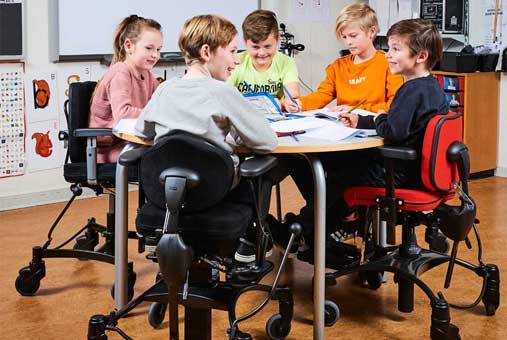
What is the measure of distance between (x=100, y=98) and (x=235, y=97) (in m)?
1.08

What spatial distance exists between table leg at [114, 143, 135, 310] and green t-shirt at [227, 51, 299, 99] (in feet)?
2.74

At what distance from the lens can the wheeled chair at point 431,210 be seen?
9.03ft

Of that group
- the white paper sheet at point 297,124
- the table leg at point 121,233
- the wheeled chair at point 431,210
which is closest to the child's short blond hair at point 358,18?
the white paper sheet at point 297,124

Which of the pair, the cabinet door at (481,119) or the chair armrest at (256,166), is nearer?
the chair armrest at (256,166)

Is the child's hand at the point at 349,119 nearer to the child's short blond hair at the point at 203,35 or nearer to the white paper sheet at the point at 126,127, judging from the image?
the child's short blond hair at the point at 203,35

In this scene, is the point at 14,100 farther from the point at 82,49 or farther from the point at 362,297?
the point at 362,297

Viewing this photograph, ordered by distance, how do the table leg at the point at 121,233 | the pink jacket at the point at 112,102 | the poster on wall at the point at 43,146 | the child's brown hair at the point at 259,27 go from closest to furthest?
the table leg at the point at 121,233, the pink jacket at the point at 112,102, the child's brown hair at the point at 259,27, the poster on wall at the point at 43,146

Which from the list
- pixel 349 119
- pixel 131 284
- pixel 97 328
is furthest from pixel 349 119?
pixel 97 328

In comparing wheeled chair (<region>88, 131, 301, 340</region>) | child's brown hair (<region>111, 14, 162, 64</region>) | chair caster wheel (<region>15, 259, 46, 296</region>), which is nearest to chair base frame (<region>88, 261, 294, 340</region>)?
wheeled chair (<region>88, 131, 301, 340</region>)

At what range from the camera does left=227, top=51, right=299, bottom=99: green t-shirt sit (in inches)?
142

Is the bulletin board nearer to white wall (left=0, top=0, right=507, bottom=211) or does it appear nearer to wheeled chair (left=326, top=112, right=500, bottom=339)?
white wall (left=0, top=0, right=507, bottom=211)

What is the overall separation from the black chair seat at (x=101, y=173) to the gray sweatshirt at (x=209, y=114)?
2.42 ft

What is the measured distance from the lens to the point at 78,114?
3.36 m

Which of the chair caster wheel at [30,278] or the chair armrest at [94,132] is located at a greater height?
the chair armrest at [94,132]
